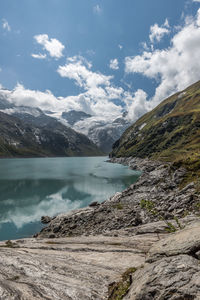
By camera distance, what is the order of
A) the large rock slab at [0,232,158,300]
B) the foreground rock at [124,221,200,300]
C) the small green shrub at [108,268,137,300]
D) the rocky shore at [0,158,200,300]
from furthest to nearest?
the large rock slab at [0,232,158,300], the small green shrub at [108,268,137,300], the rocky shore at [0,158,200,300], the foreground rock at [124,221,200,300]

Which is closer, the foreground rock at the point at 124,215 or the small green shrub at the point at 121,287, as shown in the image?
the small green shrub at the point at 121,287

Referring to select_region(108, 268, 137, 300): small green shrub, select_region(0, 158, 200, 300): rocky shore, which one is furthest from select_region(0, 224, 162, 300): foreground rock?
select_region(108, 268, 137, 300): small green shrub

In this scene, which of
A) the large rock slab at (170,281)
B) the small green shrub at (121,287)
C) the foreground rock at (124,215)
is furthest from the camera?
the foreground rock at (124,215)

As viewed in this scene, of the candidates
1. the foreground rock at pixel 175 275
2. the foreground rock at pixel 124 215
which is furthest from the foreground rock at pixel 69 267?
the foreground rock at pixel 124 215

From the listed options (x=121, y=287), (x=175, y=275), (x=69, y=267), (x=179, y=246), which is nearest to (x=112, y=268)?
(x=121, y=287)

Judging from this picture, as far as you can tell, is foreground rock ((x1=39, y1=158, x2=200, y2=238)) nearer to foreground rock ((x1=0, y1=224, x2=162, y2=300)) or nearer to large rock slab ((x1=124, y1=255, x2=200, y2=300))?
foreground rock ((x1=0, y1=224, x2=162, y2=300))

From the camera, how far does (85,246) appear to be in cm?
1884

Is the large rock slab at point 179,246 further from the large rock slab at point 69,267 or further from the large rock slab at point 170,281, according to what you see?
the large rock slab at point 69,267

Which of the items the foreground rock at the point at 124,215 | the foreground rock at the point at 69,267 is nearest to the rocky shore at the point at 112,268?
the foreground rock at the point at 69,267

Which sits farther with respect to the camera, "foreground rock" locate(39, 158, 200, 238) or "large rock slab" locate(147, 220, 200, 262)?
"foreground rock" locate(39, 158, 200, 238)

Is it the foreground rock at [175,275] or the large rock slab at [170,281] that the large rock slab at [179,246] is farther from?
the large rock slab at [170,281]

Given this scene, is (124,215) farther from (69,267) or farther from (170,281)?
(170,281)

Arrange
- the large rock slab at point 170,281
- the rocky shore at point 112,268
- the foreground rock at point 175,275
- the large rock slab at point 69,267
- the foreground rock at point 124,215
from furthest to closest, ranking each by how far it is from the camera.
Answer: the foreground rock at point 124,215
the large rock slab at point 69,267
the rocky shore at point 112,268
the foreground rock at point 175,275
the large rock slab at point 170,281

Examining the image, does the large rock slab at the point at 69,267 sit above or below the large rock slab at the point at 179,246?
below
